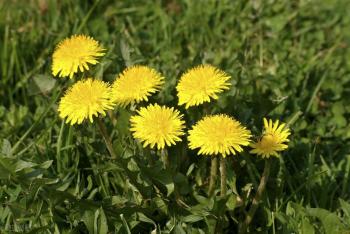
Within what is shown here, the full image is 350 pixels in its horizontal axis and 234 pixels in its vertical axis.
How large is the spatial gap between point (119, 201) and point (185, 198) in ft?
0.83

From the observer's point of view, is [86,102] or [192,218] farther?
[192,218]

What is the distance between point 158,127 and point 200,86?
0.65ft

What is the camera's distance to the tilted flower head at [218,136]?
1550 millimetres

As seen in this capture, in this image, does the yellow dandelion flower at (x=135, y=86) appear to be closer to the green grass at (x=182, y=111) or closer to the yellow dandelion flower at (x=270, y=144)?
the green grass at (x=182, y=111)

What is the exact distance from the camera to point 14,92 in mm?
2604

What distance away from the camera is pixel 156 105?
168 cm

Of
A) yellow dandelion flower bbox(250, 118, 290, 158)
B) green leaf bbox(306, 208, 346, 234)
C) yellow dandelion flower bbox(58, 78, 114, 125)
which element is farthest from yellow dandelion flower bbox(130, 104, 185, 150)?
green leaf bbox(306, 208, 346, 234)

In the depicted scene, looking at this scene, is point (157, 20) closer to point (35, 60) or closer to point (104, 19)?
point (104, 19)

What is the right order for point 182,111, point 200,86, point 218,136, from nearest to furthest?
point 218,136 < point 200,86 < point 182,111

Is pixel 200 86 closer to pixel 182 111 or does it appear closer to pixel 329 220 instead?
pixel 182 111

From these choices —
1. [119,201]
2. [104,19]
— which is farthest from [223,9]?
[119,201]

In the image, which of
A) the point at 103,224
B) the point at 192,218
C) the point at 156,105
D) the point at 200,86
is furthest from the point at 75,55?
the point at 192,218

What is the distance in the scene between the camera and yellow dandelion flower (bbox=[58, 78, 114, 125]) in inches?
64.2

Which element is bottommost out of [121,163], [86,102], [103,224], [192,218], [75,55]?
[103,224]
